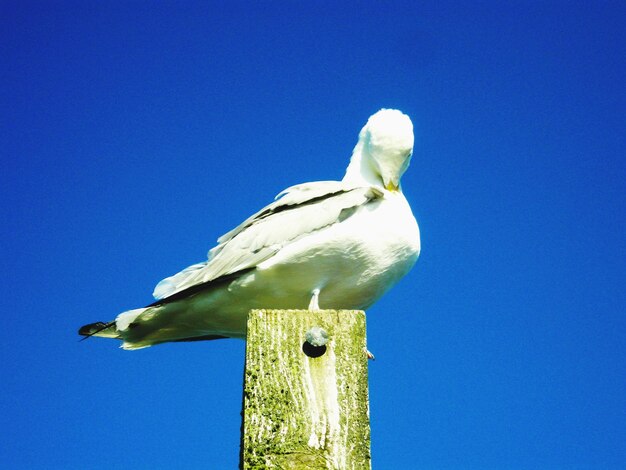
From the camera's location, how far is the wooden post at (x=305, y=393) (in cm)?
321

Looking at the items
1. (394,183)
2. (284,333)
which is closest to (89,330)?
(394,183)

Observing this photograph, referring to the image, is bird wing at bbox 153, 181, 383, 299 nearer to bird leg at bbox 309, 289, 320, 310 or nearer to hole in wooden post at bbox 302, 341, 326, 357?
bird leg at bbox 309, 289, 320, 310

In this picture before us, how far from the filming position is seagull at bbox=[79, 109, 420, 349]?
5.88m

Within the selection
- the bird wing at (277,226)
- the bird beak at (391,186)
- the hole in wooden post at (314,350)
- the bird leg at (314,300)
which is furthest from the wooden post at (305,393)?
the bird beak at (391,186)

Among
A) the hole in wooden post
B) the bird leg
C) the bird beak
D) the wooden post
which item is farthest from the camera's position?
the bird beak

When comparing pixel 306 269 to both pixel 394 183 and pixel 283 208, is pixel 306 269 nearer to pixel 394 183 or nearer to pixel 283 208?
pixel 283 208

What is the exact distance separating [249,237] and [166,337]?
1.14 metres

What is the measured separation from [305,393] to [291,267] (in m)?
2.59

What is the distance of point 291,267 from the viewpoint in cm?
588

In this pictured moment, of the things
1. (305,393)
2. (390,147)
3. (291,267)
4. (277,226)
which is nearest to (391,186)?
(390,147)

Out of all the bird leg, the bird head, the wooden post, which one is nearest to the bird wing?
the bird leg

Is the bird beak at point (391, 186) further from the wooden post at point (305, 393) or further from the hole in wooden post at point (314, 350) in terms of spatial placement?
the hole in wooden post at point (314, 350)

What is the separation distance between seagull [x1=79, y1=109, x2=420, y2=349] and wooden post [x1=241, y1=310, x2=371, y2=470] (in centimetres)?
231

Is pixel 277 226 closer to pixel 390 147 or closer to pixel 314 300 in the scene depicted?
pixel 314 300
